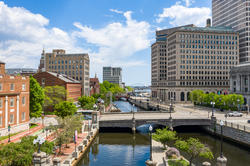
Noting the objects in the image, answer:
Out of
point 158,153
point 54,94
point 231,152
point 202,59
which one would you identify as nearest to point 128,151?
point 158,153

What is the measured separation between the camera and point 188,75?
12975 cm

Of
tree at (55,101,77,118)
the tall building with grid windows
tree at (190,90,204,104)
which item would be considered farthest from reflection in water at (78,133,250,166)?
the tall building with grid windows

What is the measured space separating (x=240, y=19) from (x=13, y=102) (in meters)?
135

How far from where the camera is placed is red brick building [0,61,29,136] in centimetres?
4088

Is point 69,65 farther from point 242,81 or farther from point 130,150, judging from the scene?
point 130,150

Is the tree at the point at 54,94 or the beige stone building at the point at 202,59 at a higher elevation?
the beige stone building at the point at 202,59

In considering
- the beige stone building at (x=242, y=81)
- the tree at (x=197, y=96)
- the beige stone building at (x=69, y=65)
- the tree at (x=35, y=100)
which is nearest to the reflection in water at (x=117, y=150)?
the tree at (x=35, y=100)

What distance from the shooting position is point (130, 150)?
1609 inches

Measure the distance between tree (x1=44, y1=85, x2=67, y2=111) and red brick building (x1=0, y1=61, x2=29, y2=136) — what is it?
25.7 meters

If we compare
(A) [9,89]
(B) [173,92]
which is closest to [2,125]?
(A) [9,89]

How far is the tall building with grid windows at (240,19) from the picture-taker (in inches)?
5059

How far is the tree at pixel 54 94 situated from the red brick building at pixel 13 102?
25.7 m

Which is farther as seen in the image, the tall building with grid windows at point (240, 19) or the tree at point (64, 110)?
the tall building with grid windows at point (240, 19)

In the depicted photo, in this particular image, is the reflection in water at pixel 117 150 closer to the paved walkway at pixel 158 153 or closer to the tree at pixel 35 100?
the paved walkway at pixel 158 153
